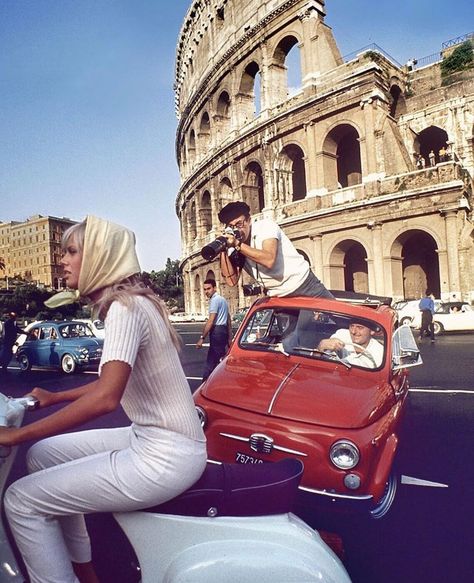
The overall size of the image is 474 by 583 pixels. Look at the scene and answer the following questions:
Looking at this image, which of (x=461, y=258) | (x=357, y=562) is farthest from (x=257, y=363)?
(x=461, y=258)

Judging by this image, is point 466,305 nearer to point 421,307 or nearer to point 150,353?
point 421,307

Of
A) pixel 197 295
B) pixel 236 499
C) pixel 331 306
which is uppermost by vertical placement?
pixel 197 295

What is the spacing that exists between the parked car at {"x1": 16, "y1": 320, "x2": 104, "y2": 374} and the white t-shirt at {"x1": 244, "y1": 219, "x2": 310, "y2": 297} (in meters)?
A: 7.84

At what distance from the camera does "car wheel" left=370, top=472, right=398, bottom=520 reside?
2.99 meters

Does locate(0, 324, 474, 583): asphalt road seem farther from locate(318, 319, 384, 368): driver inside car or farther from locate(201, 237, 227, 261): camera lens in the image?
locate(201, 237, 227, 261): camera lens

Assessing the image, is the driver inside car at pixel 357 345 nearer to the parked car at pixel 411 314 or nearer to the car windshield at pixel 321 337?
the car windshield at pixel 321 337

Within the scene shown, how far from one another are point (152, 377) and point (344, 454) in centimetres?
171

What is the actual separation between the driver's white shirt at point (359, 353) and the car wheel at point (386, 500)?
88 centimetres

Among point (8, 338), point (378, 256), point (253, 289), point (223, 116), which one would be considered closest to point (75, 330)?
point (8, 338)

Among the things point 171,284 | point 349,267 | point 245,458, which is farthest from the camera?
point 171,284

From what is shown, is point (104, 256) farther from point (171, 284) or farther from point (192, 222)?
point (171, 284)

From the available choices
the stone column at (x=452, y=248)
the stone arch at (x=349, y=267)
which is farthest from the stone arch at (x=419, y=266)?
the stone column at (x=452, y=248)

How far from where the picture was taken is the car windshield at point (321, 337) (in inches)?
155

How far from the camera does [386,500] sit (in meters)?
3.13
